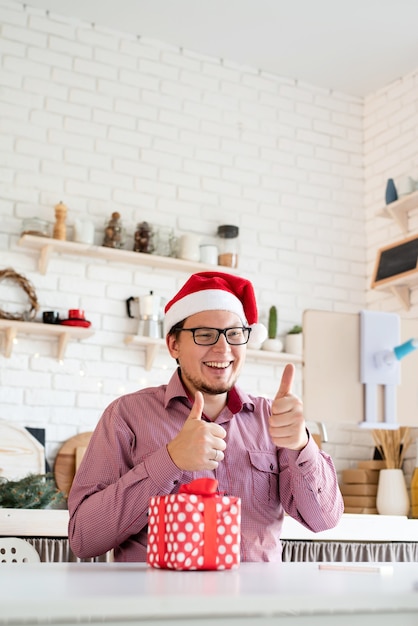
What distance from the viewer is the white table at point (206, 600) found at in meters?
0.95

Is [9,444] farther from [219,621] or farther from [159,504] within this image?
[219,621]

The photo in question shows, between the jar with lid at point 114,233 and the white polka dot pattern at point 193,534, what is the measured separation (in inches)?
123

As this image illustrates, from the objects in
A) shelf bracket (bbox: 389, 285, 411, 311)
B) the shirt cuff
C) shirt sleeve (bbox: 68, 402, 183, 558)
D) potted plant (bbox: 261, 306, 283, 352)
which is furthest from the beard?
shelf bracket (bbox: 389, 285, 411, 311)

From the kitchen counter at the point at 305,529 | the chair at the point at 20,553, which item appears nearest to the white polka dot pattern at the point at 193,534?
the chair at the point at 20,553

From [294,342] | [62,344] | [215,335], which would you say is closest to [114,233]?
[62,344]

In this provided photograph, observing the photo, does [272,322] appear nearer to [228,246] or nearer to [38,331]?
[228,246]

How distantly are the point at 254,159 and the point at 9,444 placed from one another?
2270 mm

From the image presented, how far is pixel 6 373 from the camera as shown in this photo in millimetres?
4336

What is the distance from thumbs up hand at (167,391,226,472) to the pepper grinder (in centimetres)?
281

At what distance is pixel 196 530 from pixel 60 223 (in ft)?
10.4

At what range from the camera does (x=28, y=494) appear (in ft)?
10.6

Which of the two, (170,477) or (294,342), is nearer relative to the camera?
(170,477)

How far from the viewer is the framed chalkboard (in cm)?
477

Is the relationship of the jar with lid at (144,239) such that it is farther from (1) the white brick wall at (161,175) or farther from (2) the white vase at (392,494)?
(2) the white vase at (392,494)
